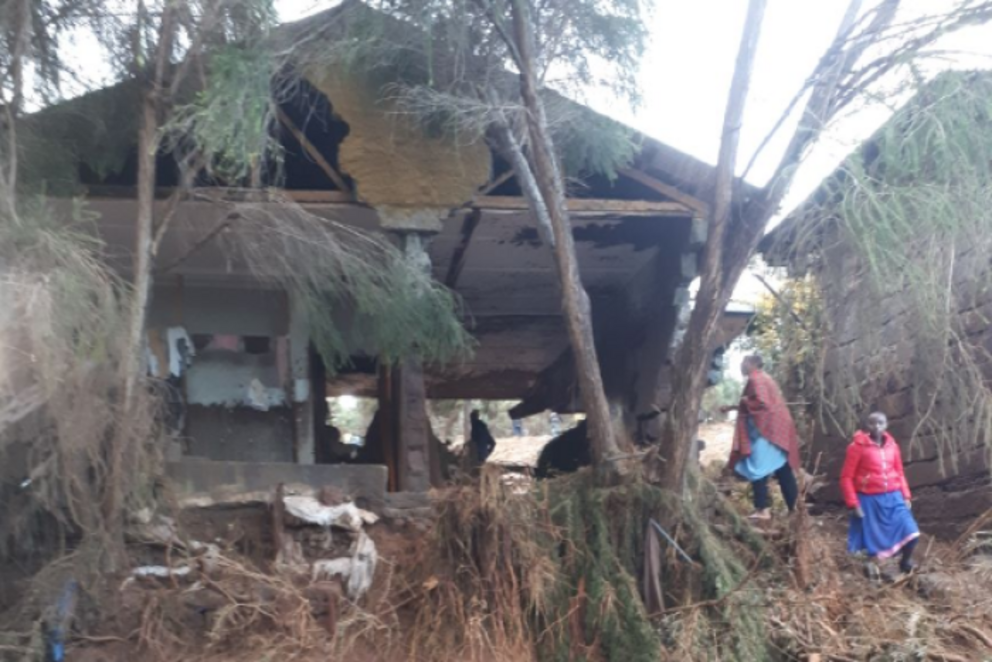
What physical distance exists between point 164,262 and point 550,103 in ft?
12.7

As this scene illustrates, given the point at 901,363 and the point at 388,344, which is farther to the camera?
the point at 901,363

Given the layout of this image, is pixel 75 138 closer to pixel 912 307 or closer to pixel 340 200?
pixel 340 200

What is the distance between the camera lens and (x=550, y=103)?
29.4ft

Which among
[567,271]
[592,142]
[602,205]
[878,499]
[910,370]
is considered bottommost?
[878,499]

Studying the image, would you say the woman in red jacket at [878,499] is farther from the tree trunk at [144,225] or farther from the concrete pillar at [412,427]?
the tree trunk at [144,225]

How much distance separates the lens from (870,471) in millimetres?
8828

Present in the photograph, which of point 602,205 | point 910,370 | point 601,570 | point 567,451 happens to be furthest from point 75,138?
point 567,451

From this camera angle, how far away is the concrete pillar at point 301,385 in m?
11.7

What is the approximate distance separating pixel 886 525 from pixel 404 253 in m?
4.19

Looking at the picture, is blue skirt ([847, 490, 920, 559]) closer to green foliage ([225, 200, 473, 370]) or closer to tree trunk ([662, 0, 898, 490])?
tree trunk ([662, 0, 898, 490])

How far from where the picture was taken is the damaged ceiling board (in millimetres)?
9523

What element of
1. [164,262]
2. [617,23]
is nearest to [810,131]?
[617,23]

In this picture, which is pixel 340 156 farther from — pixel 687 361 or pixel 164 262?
pixel 687 361

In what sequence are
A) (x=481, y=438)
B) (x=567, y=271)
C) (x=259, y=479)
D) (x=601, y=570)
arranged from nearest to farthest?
(x=601, y=570), (x=567, y=271), (x=259, y=479), (x=481, y=438)
